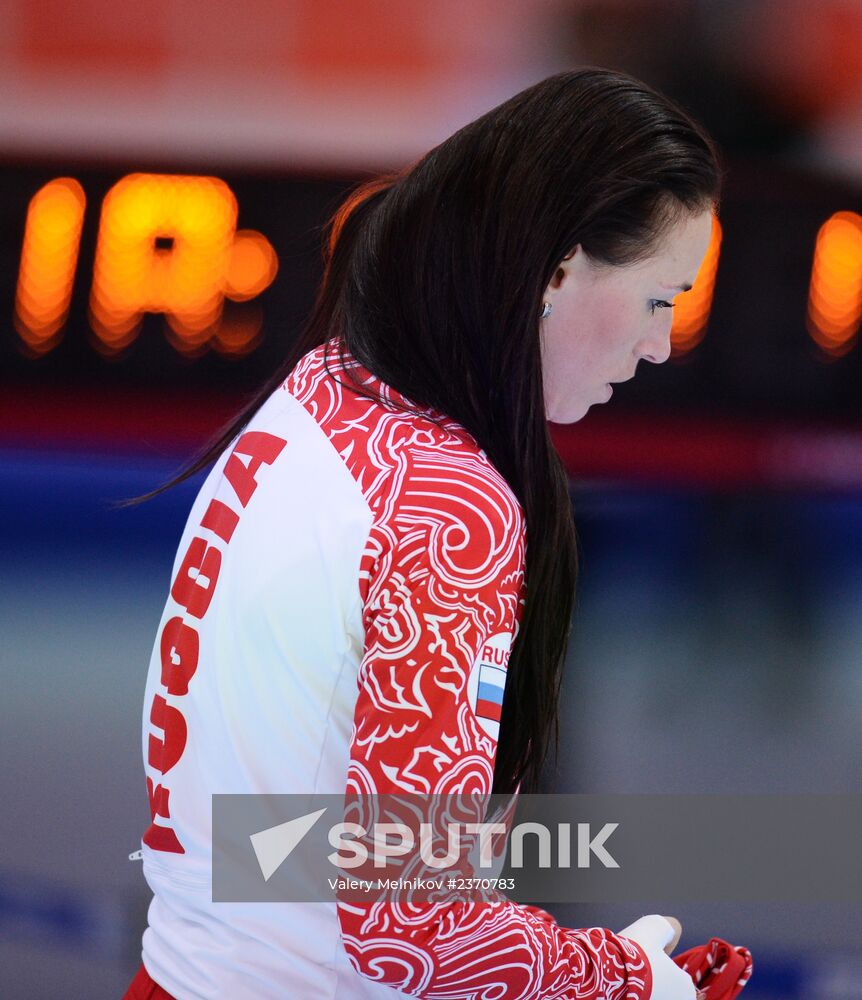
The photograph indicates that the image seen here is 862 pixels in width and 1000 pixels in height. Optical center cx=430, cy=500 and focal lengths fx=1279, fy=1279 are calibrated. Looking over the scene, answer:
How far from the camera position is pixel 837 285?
15.3 ft

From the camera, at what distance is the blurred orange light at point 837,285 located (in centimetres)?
457

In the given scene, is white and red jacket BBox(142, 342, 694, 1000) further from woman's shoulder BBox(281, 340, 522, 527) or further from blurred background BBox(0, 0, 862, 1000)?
blurred background BBox(0, 0, 862, 1000)

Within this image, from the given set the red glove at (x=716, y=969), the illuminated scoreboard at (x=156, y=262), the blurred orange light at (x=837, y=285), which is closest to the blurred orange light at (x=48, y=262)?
the illuminated scoreboard at (x=156, y=262)

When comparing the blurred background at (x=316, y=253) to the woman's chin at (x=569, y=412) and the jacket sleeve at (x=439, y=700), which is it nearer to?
the woman's chin at (x=569, y=412)

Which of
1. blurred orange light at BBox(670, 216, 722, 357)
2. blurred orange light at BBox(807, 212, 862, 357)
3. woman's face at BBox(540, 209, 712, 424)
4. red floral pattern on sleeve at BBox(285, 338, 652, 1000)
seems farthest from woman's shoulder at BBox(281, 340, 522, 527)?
blurred orange light at BBox(807, 212, 862, 357)

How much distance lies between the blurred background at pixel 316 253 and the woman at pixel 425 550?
3105 millimetres

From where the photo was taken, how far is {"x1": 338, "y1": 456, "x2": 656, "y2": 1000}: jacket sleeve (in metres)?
0.69

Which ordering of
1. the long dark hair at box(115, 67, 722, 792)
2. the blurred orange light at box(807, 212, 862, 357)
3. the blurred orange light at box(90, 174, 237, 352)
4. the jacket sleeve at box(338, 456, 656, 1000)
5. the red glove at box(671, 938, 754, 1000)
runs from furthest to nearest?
1. the blurred orange light at box(807, 212, 862, 357)
2. the blurred orange light at box(90, 174, 237, 352)
3. the red glove at box(671, 938, 754, 1000)
4. the long dark hair at box(115, 67, 722, 792)
5. the jacket sleeve at box(338, 456, 656, 1000)

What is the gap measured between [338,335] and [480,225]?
14 cm

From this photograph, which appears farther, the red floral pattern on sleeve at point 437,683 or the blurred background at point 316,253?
the blurred background at point 316,253

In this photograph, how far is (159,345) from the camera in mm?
4477

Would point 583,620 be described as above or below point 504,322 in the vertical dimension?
above

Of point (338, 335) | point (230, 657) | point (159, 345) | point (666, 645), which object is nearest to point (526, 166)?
point (338, 335)

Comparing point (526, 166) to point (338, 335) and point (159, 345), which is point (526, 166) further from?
point (159, 345)
